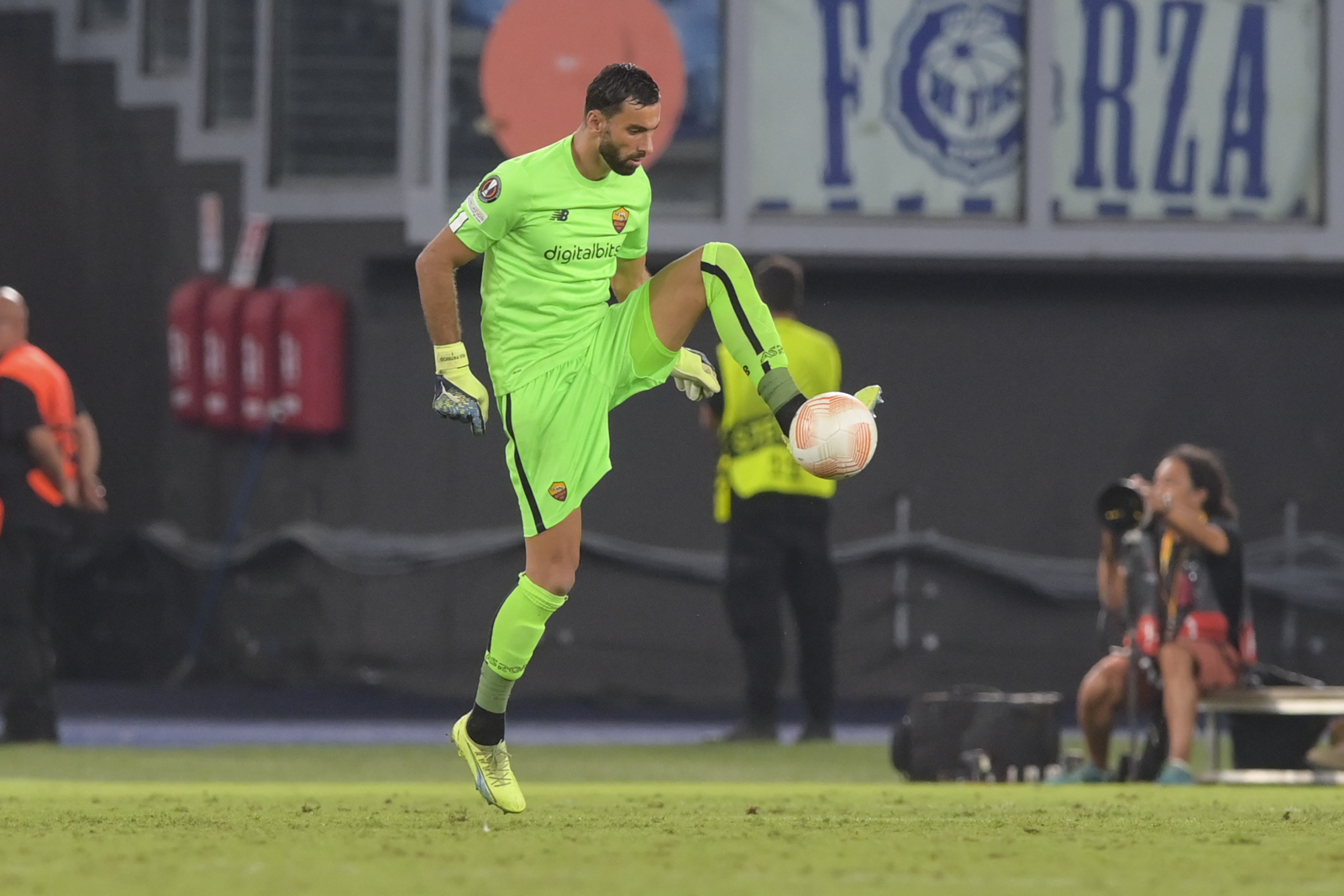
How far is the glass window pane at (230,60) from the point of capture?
1486 centimetres

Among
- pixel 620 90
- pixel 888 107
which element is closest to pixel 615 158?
pixel 620 90

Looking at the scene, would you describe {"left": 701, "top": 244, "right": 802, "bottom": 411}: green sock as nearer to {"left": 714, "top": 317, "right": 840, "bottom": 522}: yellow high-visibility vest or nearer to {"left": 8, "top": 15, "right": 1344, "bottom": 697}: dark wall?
{"left": 714, "top": 317, "right": 840, "bottom": 522}: yellow high-visibility vest

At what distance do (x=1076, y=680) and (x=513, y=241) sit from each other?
26.3 ft

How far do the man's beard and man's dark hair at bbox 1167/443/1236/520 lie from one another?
11.6 ft

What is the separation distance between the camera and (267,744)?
37.9 feet

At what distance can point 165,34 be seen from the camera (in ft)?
50.6

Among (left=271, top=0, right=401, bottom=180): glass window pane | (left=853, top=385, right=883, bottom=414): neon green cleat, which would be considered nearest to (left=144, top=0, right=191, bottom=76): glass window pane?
(left=271, top=0, right=401, bottom=180): glass window pane

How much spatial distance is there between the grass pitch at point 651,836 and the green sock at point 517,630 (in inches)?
16.4

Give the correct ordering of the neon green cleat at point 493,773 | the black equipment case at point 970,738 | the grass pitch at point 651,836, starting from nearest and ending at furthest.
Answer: the grass pitch at point 651,836, the neon green cleat at point 493,773, the black equipment case at point 970,738

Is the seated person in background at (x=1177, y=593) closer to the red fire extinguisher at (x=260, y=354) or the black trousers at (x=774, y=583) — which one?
the black trousers at (x=774, y=583)

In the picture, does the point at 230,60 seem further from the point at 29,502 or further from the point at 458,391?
the point at 458,391

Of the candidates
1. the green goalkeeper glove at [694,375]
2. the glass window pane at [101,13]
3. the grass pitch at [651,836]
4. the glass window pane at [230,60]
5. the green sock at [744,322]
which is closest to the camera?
the grass pitch at [651,836]

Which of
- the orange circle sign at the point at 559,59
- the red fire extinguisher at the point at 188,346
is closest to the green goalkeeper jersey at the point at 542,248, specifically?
the orange circle sign at the point at 559,59

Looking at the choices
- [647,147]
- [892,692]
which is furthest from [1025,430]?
[647,147]
